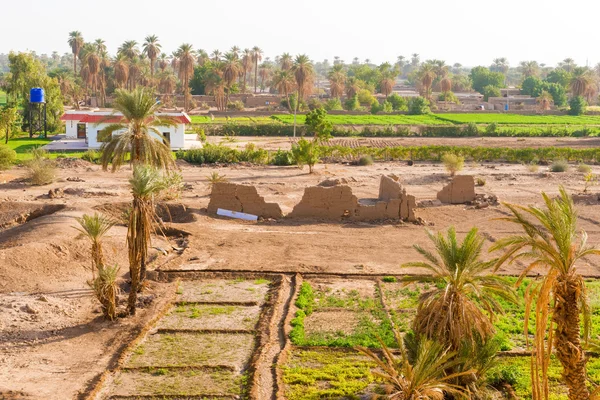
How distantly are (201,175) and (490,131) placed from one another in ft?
133

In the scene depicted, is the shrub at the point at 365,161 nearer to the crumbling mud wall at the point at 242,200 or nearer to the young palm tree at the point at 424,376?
the crumbling mud wall at the point at 242,200

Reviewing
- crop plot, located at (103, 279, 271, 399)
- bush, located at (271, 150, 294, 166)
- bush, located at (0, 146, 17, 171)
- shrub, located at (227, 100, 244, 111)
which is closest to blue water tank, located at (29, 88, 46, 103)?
bush, located at (0, 146, 17, 171)

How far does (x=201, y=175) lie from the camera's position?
44.8m

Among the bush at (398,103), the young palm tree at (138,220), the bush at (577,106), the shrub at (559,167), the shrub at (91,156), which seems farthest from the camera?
the bush at (398,103)

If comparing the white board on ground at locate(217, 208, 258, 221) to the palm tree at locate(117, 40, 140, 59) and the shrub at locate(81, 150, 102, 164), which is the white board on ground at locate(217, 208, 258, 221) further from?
the palm tree at locate(117, 40, 140, 59)

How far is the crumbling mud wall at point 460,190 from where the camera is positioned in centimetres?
3659

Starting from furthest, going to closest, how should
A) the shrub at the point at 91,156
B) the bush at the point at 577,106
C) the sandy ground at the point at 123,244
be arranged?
the bush at the point at 577,106 < the shrub at the point at 91,156 < the sandy ground at the point at 123,244

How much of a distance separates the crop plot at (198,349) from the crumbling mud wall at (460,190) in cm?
1581

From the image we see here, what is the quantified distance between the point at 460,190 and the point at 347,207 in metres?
6.97

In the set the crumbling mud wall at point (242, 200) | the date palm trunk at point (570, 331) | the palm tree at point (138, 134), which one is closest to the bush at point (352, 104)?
the crumbling mud wall at point (242, 200)

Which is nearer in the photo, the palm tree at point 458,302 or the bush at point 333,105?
the palm tree at point 458,302

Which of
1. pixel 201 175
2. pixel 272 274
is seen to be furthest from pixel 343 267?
pixel 201 175

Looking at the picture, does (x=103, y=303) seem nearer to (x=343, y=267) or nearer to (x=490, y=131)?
(x=343, y=267)

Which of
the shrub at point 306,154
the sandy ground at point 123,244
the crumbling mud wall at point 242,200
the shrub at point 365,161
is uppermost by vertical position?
the shrub at point 306,154
